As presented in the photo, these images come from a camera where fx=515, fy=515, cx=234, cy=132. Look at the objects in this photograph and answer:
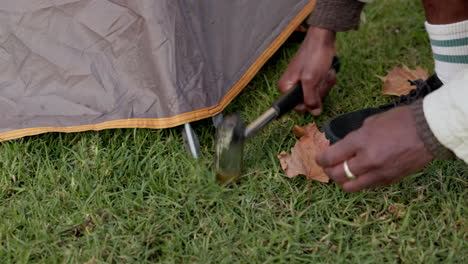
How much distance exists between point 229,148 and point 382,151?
0.42m

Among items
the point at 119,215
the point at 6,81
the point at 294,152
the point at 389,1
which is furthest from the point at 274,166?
the point at 389,1

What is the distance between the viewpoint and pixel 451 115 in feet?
3.48

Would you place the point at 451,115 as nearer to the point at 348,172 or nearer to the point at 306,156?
the point at 348,172

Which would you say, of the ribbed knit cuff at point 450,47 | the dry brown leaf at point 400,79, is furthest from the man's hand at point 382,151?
the dry brown leaf at point 400,79

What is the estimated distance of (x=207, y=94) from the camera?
5.00ft

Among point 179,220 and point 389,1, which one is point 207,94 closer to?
point 179,220

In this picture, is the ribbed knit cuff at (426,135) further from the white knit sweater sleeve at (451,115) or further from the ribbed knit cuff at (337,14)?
the ribbed knit cuff at (337,14)

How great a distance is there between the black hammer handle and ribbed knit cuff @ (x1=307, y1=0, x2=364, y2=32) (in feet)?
0.65

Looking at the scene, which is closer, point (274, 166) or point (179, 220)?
point (179, 220)

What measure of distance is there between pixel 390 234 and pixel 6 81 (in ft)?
4.02

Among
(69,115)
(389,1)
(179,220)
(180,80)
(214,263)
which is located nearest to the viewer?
(214,263)

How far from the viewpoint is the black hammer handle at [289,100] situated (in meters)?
1.48

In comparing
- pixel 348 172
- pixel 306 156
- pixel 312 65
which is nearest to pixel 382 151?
pixel 348 172

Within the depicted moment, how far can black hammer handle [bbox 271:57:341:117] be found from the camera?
148 centimetres
